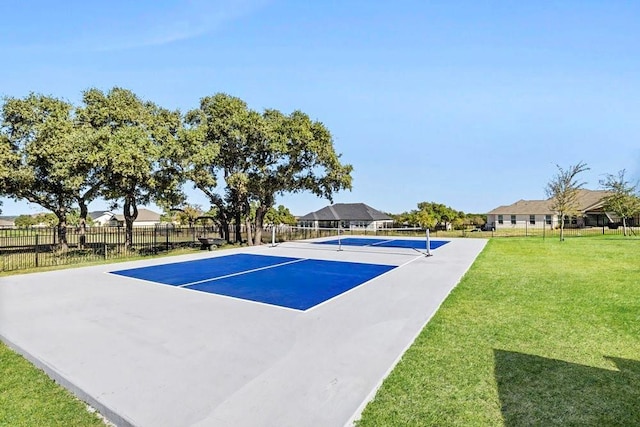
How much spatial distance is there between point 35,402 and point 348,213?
47.0m

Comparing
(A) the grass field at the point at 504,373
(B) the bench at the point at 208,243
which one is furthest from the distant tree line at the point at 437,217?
(A) the grass field at the point at 504,373

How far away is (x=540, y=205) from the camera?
1673 inches

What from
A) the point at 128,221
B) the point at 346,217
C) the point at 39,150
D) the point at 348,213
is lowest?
the point at 128,221

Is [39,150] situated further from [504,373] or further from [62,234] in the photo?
[504,373]

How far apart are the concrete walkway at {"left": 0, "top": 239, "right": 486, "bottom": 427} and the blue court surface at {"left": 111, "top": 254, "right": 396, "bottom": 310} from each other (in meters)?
0.59

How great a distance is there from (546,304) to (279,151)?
1493 cm

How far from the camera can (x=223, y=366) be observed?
404 cm

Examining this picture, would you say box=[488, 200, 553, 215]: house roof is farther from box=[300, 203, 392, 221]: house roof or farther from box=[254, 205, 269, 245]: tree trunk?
box=[254, 205, 269, 245]: tree trunk

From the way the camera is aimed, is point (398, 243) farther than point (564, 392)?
Yes

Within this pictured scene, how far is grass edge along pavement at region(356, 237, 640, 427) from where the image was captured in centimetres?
302

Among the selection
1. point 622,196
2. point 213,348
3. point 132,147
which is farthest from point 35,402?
point 622,196

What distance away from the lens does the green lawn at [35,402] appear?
3.09 meters

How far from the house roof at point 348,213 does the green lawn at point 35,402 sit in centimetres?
4471

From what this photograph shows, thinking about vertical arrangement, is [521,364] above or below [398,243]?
below
